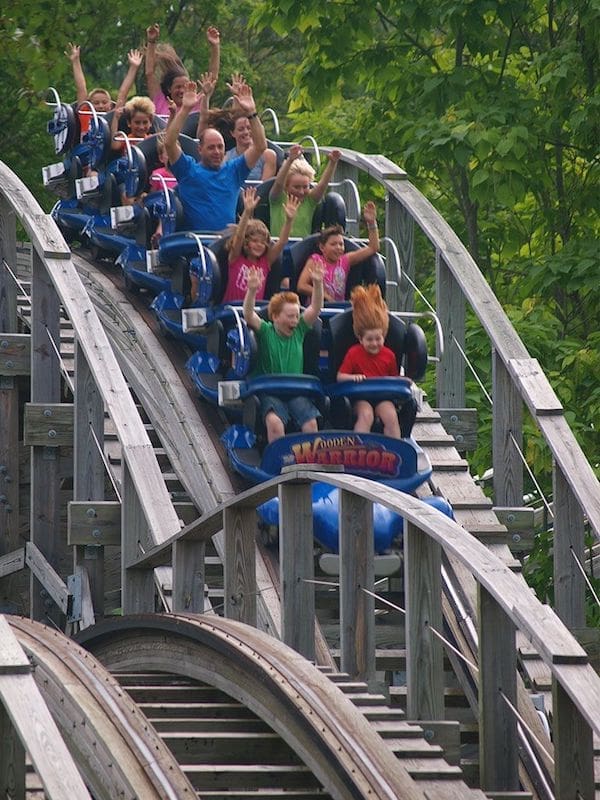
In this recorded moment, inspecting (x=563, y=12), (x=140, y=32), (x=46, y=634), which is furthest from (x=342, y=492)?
(x=140, y=32)

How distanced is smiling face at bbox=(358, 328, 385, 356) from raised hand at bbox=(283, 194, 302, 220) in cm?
98

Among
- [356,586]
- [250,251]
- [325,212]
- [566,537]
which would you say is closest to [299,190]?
[325,212]

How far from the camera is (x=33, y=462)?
10195 millimetres

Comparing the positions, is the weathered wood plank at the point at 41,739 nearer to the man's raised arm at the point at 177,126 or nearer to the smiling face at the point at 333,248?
the smiling face at the point at 333,248

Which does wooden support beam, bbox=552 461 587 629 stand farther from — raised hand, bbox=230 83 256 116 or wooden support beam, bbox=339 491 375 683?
raised hand, bbox=230 83 256 116

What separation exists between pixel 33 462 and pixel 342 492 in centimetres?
446

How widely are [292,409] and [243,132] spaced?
2682 millimetres

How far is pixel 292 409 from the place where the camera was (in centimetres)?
907

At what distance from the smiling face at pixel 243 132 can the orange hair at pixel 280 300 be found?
2.17 m

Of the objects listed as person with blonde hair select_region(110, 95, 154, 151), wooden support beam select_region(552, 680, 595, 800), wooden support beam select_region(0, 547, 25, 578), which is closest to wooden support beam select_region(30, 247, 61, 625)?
wooden support beam select_region(0, 547, 25, 578)

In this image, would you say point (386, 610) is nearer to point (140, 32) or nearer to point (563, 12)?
point (563, 12)

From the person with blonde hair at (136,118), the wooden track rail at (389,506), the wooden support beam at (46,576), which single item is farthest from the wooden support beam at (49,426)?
the person with blonde hair at (136,118)

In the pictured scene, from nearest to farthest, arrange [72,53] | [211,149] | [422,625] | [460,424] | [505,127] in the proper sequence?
[422,625], [460,424], [211,149], [505,127], [72,53]

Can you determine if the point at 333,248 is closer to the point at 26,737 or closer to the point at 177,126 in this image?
the point at 177,126
